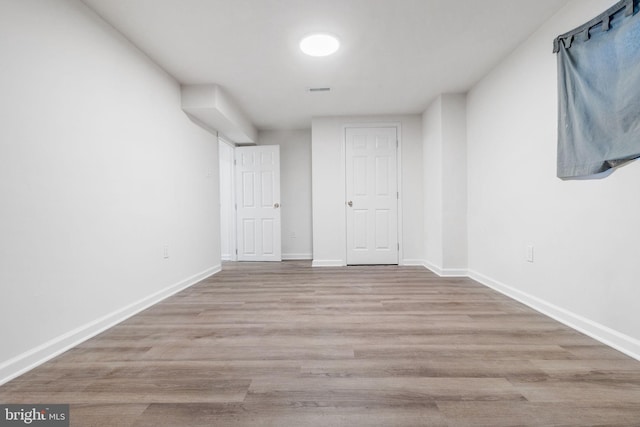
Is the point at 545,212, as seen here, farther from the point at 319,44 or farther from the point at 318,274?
the point at 318,274

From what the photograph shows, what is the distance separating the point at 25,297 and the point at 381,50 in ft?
9.90

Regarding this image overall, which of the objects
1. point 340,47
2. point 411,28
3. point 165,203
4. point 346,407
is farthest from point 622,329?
point 165,203

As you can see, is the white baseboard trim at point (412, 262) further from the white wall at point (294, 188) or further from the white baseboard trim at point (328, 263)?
the white wall at point (294, 188)

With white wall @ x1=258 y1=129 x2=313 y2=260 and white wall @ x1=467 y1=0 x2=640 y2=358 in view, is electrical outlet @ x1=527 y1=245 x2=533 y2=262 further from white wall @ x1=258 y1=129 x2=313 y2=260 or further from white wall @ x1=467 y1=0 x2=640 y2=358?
white wall @ x1=258 y1=129 x2=313 y2=260

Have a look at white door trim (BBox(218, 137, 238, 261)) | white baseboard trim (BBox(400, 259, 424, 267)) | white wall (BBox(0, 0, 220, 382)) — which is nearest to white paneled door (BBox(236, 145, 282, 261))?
white door trim (BBox(218, 137, 238, 261))

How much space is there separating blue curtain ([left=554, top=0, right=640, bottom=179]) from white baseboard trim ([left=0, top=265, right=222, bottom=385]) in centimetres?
333

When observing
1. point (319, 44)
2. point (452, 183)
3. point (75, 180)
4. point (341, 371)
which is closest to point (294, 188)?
point (452, 183)

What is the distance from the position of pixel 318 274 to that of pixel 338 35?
2.69 m

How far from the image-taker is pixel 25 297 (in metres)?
1.40

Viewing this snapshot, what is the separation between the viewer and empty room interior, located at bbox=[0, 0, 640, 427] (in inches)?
48.5

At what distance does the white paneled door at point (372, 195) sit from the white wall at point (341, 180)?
0.39ft

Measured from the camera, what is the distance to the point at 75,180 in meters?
1.71

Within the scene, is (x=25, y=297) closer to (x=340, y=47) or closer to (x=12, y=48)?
(x=12, y=48)

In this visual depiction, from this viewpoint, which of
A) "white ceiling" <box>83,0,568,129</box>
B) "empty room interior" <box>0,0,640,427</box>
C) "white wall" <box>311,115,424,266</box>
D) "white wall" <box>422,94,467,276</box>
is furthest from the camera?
"white wall" <box>311,115,424,266</box>
